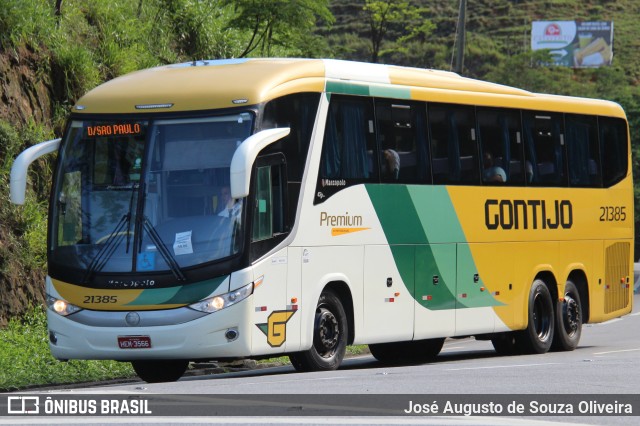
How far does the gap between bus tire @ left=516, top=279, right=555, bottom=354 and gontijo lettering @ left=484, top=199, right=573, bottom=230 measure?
0.95 meters

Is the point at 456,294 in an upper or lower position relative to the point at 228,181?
lower

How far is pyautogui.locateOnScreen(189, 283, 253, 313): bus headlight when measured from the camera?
15219 mm

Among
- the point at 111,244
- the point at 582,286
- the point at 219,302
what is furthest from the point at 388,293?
the point at 582,286

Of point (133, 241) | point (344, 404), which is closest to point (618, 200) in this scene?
point (133, 241)

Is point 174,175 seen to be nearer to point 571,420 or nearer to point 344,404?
point 344,404

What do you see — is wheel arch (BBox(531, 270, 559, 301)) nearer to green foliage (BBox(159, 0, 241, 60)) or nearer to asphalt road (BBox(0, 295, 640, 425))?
asphalt road (BBox(0, 295, 640, 425))

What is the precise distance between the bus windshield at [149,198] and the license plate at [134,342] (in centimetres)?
74

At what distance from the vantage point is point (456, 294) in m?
19.5

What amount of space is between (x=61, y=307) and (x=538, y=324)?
881cm

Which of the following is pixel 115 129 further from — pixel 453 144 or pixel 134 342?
pixel 453 144

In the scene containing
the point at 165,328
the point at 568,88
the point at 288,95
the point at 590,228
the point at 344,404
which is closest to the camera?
the point at 344,404

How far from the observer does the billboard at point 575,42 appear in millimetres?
104625

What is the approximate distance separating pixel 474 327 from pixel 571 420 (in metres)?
9.25

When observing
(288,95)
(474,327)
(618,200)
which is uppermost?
(288,95)
